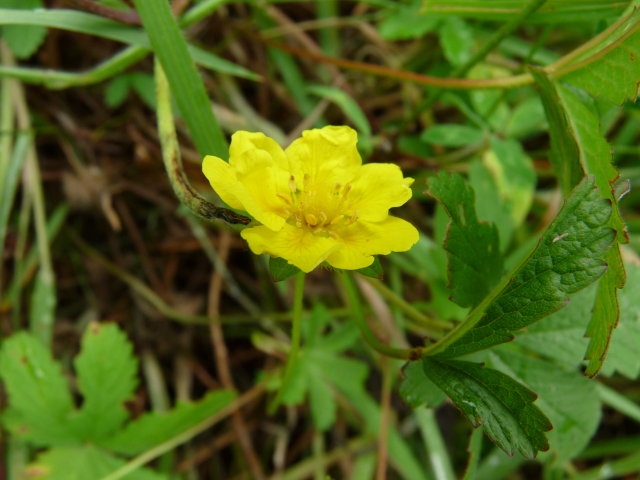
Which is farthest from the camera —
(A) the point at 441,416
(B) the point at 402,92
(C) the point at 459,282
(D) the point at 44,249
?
(B) the point at 402,92

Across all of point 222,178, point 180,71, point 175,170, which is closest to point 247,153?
point 222,178

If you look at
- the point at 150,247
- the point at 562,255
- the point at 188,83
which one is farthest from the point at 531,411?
the point at 150,247

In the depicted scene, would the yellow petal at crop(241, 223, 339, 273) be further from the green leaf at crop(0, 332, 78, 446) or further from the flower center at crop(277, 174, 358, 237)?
the green leaf at crop(0, 332, 78, 446)

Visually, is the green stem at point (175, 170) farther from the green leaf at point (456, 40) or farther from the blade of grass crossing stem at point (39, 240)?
the green leaf at point (456, 40)

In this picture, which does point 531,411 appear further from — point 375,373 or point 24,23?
point 24,23

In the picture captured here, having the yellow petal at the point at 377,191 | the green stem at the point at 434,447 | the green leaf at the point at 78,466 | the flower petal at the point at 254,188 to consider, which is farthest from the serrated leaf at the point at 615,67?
the green leaf at the point at 78,466

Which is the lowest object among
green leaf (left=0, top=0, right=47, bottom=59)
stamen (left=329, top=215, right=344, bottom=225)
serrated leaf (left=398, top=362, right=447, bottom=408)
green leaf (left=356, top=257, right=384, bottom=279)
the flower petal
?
serrated leaf (left=398, top=362, right=447, bottom=408)

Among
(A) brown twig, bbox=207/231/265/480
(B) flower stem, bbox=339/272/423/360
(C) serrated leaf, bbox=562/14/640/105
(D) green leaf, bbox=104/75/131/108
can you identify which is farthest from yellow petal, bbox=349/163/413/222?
(D) green leaf, bbox=104/75/131/108
